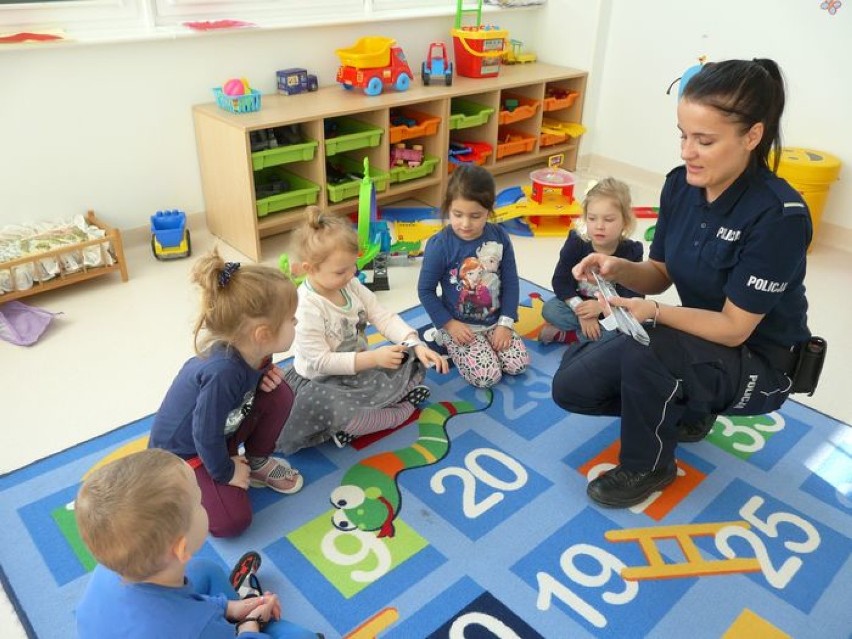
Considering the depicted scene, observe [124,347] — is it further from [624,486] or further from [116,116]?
[624,486]

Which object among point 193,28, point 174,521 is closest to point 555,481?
point 174,521

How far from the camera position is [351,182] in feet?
10.2

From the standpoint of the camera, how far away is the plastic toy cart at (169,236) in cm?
290

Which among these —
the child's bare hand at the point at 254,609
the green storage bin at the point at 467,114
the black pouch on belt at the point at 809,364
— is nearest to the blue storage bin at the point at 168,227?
the green storage bin at the point at 467,114

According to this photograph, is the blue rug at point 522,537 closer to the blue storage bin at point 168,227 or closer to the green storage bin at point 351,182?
the blue storage bin at point 168,227

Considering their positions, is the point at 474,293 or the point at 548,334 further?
the point at 548,334

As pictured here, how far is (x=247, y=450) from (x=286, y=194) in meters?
1.50

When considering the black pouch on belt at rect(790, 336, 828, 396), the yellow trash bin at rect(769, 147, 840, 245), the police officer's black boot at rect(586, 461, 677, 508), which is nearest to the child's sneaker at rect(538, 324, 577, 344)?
the police officer's black boot at rect(586, 461, 677, 508)

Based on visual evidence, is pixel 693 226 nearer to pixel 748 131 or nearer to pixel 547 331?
pixel 748 131

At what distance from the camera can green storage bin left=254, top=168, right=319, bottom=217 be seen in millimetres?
2875

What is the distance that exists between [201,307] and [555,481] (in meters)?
1.00

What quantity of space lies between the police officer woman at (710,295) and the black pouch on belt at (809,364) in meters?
0.02

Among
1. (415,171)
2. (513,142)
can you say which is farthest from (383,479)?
(513,142)

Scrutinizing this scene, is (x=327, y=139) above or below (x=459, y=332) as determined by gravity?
above
